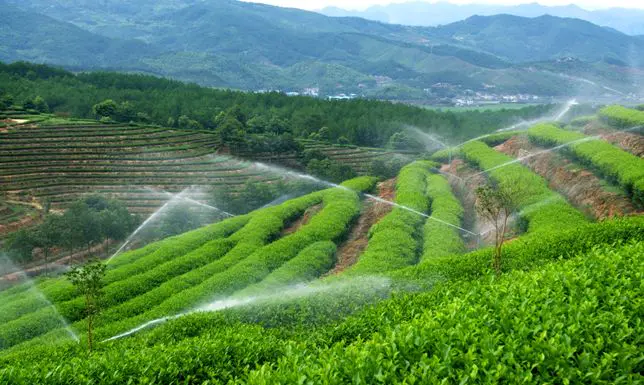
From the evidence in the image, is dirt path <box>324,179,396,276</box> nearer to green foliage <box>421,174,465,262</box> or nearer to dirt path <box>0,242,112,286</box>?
green foliage <box>421,174,465,262</box>

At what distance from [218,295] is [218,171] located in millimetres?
45781

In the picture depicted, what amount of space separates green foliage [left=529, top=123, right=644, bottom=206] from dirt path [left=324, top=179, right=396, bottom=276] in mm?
11712

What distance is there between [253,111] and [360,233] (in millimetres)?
71692

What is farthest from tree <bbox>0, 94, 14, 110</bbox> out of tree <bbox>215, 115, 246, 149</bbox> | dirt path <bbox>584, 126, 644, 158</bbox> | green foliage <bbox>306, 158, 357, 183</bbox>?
dirt path <bbox>584, 126, 644, 158</bbox>

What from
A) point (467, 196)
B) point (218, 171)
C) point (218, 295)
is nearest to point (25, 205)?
point (218, 171)

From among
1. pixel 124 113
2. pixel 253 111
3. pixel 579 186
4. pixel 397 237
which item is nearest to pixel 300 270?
pixel 397 237

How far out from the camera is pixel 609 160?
88.7ft

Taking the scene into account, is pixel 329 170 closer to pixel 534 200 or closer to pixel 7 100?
pixel 534 200

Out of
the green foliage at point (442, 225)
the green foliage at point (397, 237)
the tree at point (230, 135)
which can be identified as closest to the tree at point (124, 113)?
the tree at point (230, 135)

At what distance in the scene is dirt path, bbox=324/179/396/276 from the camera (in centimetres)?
2588

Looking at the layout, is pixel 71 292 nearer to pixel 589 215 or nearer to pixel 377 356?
pixel 377 356

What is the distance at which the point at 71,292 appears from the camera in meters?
26.4

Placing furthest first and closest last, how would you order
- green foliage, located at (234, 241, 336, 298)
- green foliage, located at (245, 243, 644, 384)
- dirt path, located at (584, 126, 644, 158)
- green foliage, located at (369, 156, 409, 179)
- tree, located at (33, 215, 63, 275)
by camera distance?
green foliage, located at (369, 156, 409, 179)
tree, located at (33, 215, 63, 275)
dirt path, located at (584, 126, 644, 158)
green foliage, located at (234, 241, 336, 298)
green foliage, located at (245, 243, 644, 384)

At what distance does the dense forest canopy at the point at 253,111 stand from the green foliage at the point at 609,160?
4448cm
